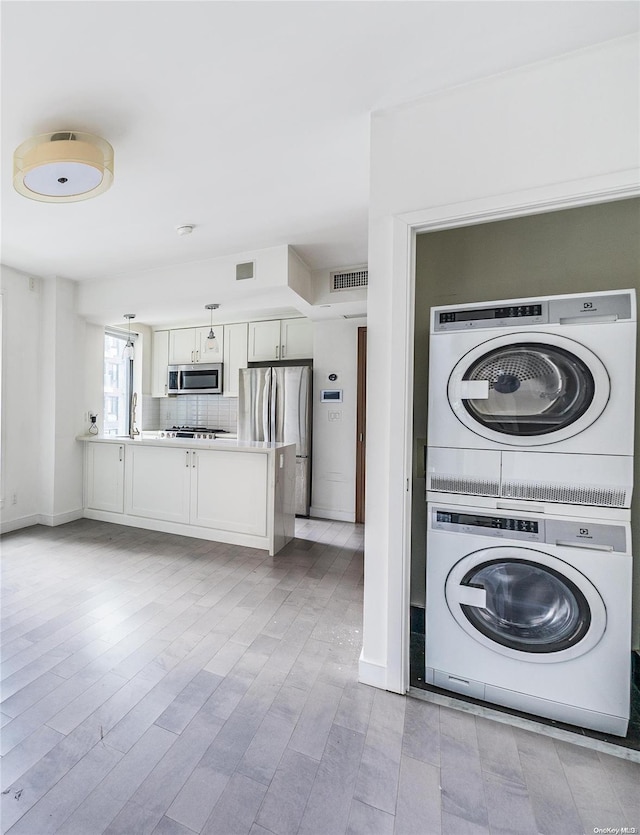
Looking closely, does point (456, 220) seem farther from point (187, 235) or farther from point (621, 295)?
point (187, 235)

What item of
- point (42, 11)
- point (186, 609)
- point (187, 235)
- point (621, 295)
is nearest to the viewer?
point (42, 11)

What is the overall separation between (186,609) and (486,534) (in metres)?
1.89

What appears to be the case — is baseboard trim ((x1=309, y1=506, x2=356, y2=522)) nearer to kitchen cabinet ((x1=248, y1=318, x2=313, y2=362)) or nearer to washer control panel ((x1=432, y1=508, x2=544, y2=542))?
kitchen cabinet ((x1=248, y1=318, x2=313, y2=362))

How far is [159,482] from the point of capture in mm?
3785

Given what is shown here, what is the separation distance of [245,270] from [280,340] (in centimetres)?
159

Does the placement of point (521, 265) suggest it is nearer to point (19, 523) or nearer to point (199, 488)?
point (199, 488)

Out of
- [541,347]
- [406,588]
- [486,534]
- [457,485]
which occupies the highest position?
[541,347]

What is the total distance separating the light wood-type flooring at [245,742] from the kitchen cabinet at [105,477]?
168 centimetres

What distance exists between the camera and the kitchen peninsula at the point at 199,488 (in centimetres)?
332

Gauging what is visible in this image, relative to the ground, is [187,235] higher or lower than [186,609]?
higher

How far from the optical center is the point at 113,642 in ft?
6.55

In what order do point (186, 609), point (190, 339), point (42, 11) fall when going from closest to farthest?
point (42, 11) < point (186, 609) < point (190, 339)

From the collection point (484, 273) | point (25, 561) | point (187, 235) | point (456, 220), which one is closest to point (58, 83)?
point (187, 235)

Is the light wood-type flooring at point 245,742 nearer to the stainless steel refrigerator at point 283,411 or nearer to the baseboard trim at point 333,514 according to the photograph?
the baseboard trim at point 333,514
